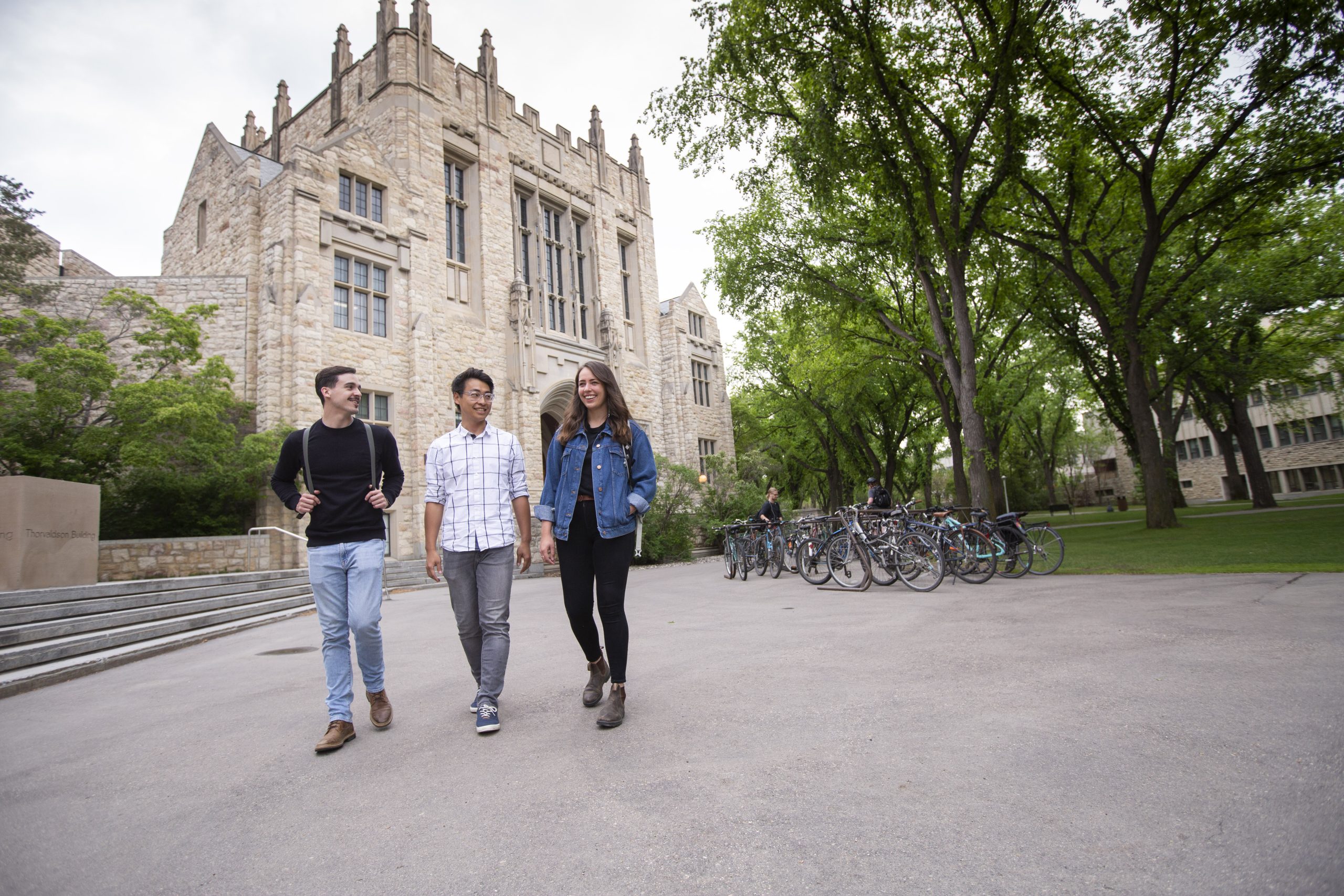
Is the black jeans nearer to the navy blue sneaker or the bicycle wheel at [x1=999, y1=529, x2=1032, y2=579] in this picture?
the navy blue sneaker

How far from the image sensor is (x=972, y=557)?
9680mm

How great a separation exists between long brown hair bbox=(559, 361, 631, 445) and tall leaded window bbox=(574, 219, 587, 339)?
25.3 meters

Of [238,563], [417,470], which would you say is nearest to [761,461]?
[417,470]

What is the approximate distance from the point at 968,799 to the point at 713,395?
33.7 metres

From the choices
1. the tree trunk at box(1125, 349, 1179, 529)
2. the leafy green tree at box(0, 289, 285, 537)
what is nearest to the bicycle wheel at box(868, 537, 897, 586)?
the tree trunk at box(1125, 349, 1179, 529)

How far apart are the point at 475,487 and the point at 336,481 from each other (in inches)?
28.6

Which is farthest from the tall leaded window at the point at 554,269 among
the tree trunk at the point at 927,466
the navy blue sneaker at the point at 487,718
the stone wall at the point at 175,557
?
the navy blue sneaker at the point at 487,718

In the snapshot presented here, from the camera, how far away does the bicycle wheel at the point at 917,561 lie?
9172 millimetres

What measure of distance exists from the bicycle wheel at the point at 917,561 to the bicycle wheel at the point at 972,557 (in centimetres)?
34

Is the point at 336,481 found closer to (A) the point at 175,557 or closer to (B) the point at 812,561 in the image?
(B) the point at 812,561

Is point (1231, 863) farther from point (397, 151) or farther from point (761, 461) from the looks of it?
point (761, 461)

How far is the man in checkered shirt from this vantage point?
3.73m

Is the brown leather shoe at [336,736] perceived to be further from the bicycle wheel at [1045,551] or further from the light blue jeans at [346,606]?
the bicycle wheel at [1045,551]

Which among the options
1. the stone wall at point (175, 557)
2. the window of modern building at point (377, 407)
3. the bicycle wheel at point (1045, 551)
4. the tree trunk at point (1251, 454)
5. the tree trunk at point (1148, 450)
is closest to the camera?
the bicycle wheel at point (1045, 551)
